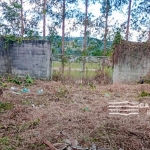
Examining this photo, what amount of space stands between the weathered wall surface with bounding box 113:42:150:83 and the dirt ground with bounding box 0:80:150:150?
3558mm

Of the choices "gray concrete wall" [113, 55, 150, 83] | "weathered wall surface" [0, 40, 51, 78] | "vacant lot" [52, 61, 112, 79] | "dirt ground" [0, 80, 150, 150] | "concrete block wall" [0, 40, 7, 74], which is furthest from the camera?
"gray concrete wall" [113, 55, 150, 83]

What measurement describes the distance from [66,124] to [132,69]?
6514 millimetres

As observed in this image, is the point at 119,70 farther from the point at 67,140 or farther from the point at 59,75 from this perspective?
the point at 67,140

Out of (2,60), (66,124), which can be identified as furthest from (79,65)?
(66,124)

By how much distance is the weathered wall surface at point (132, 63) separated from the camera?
30.9ft

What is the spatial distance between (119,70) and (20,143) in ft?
23.0

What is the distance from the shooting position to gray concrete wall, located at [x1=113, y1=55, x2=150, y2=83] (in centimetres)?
941

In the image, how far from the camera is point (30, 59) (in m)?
9.17

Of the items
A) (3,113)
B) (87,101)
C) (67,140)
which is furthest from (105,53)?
(67,140)

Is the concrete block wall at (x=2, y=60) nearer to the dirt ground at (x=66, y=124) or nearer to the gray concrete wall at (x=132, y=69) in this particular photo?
the dirt ground at (x=66, y=124)

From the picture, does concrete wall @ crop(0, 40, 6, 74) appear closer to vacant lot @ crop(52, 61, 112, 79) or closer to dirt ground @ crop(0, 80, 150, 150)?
vacant lot @ crop(52, 61, 112, 79)

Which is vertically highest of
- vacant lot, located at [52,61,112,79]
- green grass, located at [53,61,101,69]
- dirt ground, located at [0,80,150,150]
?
green grass, located at [53,61,101,69]

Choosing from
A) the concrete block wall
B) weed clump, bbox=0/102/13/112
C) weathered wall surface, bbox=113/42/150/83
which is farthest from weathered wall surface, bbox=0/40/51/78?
weed clump, bbox=0/102/13/112

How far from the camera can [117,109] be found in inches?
188
